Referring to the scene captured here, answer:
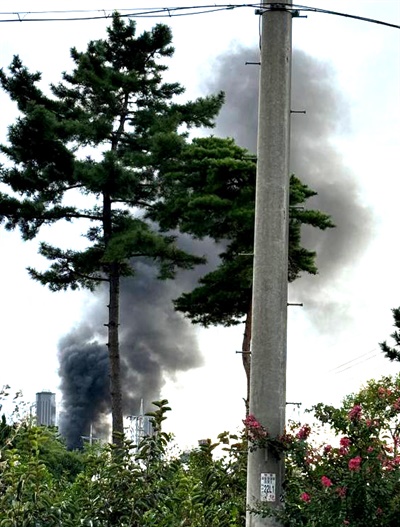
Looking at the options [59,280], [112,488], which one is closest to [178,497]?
[112,488]

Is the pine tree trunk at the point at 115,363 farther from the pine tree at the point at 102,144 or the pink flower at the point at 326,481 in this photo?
the pink flower at the point at 326,481

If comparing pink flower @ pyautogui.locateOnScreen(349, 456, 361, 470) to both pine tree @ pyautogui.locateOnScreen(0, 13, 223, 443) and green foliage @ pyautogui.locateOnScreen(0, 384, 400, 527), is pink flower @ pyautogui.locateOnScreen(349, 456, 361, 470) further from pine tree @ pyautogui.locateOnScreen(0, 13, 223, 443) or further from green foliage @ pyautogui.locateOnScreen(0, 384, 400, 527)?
pine tree @ pyautogui.locateOnScreen(0, 13, 223, 443)

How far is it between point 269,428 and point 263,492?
475 millimetres

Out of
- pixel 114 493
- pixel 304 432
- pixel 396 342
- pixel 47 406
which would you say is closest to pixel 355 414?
pixel 304 432

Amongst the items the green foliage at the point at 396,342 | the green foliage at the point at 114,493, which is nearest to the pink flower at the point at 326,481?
the green foliage at the point at 114,493

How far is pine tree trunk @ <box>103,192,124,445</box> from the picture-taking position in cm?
2909

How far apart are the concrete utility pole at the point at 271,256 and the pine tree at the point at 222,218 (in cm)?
2440

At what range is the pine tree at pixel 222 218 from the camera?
1304 inches

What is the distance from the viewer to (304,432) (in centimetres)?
743

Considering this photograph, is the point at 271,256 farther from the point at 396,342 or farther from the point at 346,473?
the point at 396,342

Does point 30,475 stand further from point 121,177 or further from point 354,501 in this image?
point 121,177

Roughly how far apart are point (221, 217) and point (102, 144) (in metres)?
4.85

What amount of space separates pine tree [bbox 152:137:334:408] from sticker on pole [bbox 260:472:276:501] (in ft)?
82.1

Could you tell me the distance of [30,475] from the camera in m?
7.01
